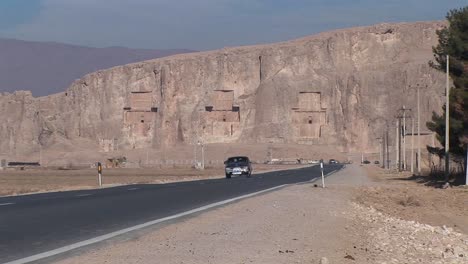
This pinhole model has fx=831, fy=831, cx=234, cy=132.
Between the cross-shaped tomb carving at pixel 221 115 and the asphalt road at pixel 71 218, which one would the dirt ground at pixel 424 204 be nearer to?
the asphalt road at pixel 71 218

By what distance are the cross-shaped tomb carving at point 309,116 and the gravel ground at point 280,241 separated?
14223cm

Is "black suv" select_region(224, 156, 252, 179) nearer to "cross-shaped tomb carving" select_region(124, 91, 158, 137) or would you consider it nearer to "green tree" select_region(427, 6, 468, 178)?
"green tree" select_region(427, 6, 468, 178)

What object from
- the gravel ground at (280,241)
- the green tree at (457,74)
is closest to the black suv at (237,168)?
the green tree at (457,74)

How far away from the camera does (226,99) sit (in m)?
168

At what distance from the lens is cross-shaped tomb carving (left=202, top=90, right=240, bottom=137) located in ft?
537

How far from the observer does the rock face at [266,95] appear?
16200 cm

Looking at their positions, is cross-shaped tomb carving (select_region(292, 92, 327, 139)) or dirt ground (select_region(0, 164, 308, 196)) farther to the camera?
cross-shaped tomb carving (select_region(292, 92, 327, 139))

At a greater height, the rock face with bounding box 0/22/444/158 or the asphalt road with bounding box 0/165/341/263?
the rock face with bounding box 0/22/444/158

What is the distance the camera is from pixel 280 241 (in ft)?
45.5

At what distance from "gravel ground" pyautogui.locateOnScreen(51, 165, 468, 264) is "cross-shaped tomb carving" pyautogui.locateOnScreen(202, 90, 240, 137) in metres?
142

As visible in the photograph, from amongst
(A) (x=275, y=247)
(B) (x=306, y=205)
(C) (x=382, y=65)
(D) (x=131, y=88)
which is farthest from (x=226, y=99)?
(A) (x=275, y=247)

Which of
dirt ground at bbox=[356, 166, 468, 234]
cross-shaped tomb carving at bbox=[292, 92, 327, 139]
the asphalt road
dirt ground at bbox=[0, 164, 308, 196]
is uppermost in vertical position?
cross-shaped tomb carving at bbox=[292, 92, 327, 139]

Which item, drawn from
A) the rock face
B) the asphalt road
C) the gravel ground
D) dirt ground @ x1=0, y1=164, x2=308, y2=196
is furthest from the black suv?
the rock face

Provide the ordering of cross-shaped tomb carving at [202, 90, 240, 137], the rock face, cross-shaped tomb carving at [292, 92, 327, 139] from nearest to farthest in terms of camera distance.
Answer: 1. the rock face
2. cross-shaped tomb carving at [292, 92, 327, 139]
3. cross-shaped tomb carving at [202, 90, 240, 137]
